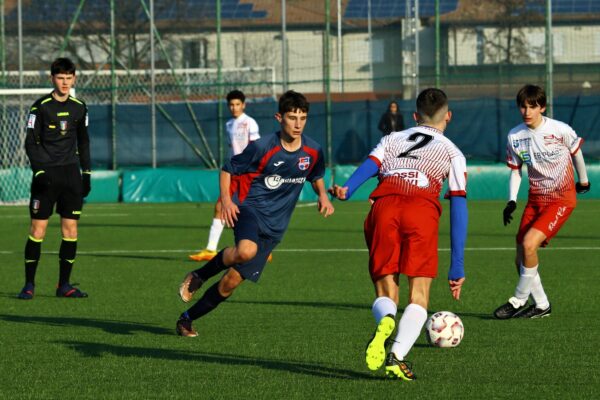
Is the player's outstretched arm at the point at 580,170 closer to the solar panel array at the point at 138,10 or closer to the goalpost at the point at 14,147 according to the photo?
the goalpost at the point at 14,147

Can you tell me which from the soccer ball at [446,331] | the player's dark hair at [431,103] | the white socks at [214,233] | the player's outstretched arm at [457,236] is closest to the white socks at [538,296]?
the soccer ball at [446,331]

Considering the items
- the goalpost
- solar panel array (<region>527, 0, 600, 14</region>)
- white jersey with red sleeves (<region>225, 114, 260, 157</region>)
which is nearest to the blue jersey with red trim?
white jersey with red sleeves (<region>225, 114, 260, 157</region>)

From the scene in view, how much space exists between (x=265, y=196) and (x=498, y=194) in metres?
19.1

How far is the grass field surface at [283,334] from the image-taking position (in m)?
7.02

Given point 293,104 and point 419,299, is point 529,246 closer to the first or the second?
point 293,104

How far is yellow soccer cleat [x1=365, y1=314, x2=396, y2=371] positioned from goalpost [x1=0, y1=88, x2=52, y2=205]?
1975cm

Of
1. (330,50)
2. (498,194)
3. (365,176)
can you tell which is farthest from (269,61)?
(365,176)

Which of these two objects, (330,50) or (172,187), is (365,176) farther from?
(330,50)

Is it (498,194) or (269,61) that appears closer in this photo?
(498,194)

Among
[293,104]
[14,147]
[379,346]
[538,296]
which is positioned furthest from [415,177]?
[14,147]

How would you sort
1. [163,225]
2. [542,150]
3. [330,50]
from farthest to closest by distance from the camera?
[330,50], [163,225], [542,150]

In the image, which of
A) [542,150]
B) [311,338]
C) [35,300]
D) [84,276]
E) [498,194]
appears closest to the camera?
[311,338]

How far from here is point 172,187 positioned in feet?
92.3

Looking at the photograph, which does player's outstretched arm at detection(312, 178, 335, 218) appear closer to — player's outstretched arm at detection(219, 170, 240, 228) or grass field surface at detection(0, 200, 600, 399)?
player's outstretched arm at detection(219, 170, 240, 228)
